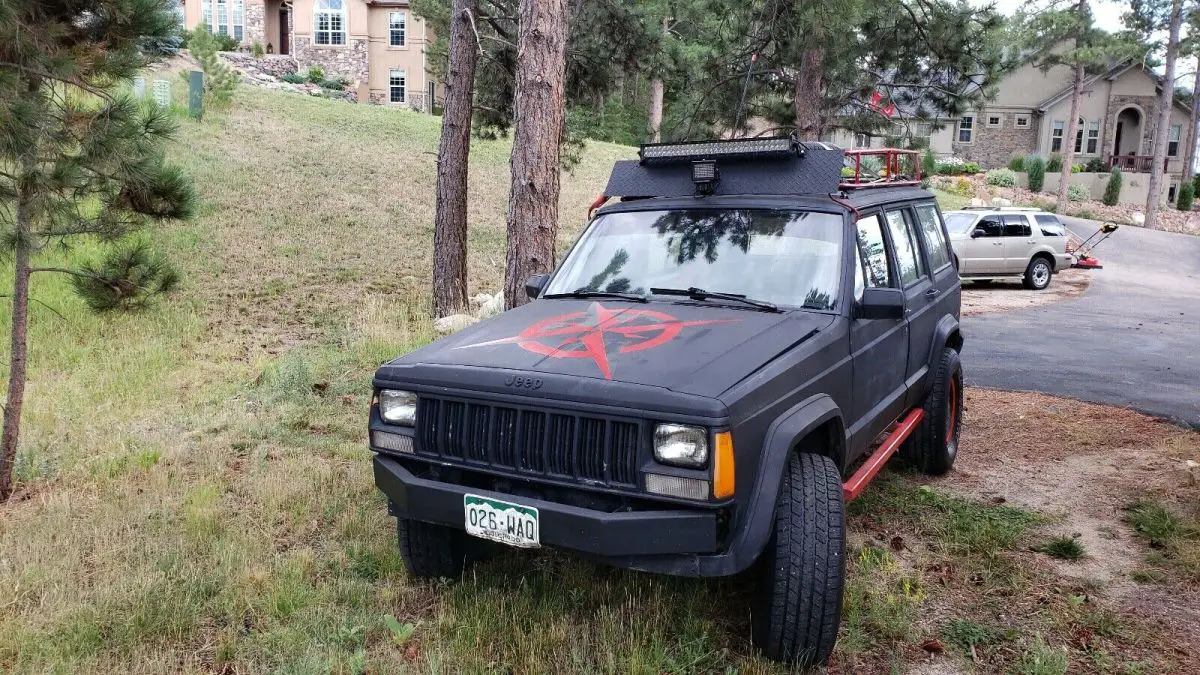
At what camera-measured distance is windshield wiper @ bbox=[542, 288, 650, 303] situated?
177 inches

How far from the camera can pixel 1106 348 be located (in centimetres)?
1183

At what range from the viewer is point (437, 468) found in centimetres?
379

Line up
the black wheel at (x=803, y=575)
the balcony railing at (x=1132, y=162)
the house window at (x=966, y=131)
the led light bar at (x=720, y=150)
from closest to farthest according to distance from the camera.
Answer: the black wheel at (x=803, y=575), the led light bar at (x=720, y=150), the balcony railing at (x=1132, y=162), the house window at (x=966, y=131)

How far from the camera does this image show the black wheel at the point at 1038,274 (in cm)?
1961

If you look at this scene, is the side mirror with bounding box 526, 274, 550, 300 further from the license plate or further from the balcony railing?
the balcony railing

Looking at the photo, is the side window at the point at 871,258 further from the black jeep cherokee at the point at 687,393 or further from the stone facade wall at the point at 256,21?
the stone facade wall at the point at 256,21

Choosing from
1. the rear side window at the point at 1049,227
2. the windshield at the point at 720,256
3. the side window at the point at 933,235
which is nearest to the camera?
the windshield at the point at 720,256

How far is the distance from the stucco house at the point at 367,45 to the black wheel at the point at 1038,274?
3093cm

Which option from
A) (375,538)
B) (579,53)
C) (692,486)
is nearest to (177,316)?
(579,53)

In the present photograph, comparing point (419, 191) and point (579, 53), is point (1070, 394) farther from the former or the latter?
point (419, 191)

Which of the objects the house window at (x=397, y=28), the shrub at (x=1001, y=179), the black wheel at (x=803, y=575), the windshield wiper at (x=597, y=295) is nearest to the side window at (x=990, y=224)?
the windshield wiper at (x=597, y=295)

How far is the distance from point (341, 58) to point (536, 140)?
128ft

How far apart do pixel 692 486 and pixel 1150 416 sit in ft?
21.2

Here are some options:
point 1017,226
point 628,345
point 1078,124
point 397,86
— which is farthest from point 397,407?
point 1078,124
